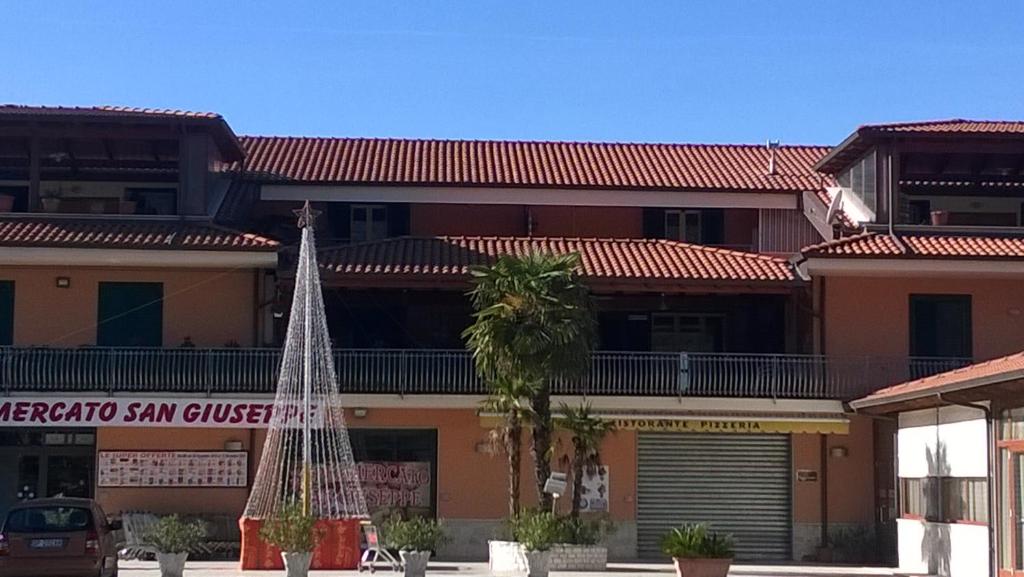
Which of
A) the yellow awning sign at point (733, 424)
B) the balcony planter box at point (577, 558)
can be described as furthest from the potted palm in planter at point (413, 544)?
the yellow awning sign at point (733, 424)

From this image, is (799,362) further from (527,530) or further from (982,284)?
(527,530)

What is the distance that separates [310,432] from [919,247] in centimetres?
1305

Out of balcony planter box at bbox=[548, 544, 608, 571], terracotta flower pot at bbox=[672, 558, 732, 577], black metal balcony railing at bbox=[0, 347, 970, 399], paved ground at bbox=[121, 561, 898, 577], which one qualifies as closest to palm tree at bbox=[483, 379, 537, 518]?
balcony planter box at bbox=[548, 544, 608, 571]

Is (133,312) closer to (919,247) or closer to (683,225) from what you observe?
(683,225)

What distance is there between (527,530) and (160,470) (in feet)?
32.1

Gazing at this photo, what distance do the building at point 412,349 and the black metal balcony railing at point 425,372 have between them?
45 mm

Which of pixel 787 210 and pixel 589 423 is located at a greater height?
pixel 787 210

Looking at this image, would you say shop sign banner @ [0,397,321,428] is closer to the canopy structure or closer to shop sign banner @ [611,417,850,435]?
the canopy structure

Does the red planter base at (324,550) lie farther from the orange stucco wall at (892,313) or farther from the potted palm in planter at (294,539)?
the orange stucco wall at (892,313)

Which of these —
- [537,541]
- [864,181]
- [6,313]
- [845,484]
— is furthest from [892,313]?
[6,313]

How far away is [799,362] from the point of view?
31094 millimetres

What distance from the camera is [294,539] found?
2300cm

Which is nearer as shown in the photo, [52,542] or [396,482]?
[52,542]

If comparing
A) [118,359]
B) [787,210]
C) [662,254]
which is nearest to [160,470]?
[118,359]
